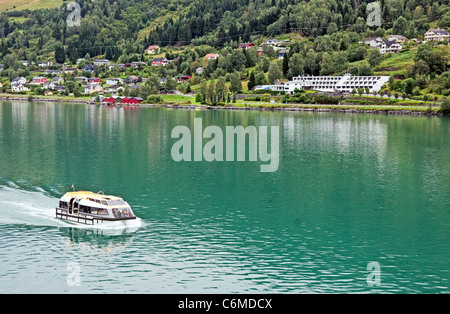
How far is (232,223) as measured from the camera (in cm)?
A: 4541

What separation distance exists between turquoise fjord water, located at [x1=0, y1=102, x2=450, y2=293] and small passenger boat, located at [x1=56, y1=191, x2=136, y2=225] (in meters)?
1.03

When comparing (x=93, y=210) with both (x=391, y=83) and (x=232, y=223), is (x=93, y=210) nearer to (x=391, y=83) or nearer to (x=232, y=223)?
(x=232, y=223)

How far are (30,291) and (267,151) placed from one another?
59153 millimetres

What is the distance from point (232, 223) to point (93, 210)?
38.1 feet

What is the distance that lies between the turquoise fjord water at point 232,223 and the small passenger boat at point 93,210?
1028mm

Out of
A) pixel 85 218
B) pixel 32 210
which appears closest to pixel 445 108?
pixel 85 218

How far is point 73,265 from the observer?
117 feet

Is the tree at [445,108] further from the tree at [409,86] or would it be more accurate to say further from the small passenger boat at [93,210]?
the small passenger boat at [93,210]

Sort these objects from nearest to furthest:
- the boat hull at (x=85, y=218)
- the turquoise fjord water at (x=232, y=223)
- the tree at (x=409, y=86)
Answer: the turquoise fjord water at (x=232, y=223)
the boat hull at (x=85, y=218)
the tree at (x=409, y=86)

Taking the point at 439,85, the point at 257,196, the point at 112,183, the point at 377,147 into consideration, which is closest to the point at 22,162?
the point at 112,183

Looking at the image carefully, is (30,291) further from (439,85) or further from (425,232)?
(439,85)

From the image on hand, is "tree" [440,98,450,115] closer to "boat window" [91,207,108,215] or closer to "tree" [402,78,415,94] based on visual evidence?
→ "tree" [402,78,415,94]

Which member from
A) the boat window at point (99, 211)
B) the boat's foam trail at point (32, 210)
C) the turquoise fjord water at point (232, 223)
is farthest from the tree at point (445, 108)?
the boat window at point (99, 211)

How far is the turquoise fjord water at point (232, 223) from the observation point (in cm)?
3372
